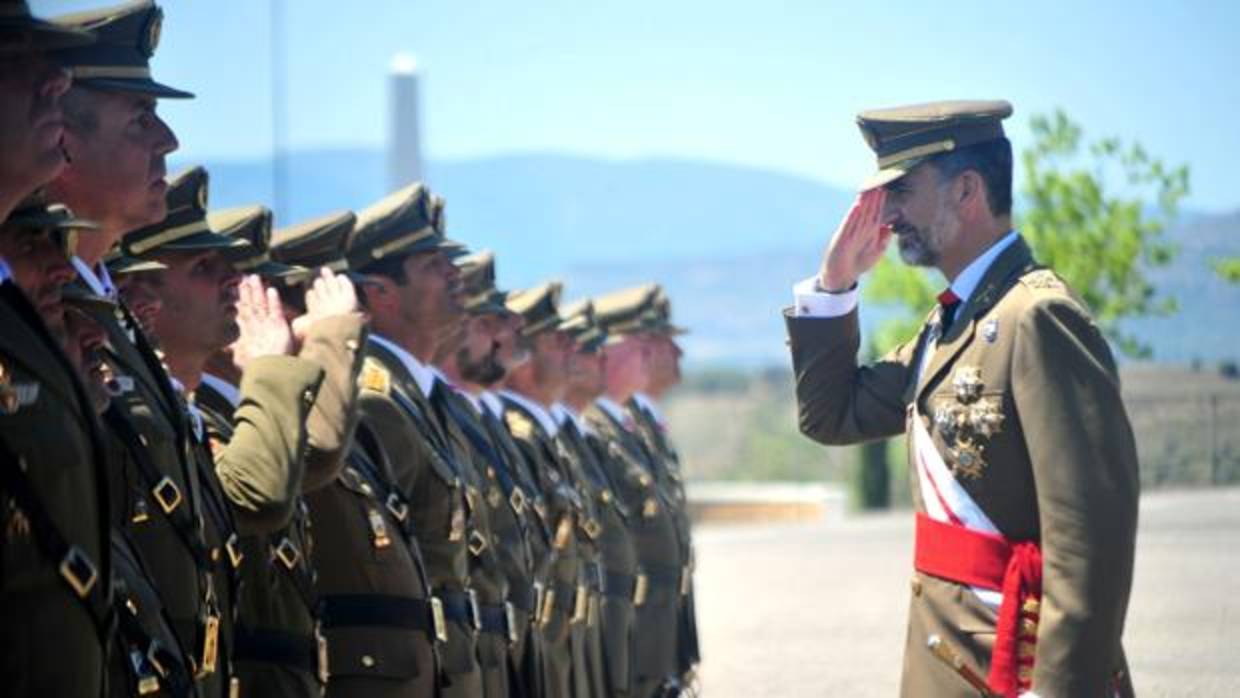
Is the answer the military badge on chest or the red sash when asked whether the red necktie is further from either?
the red sash

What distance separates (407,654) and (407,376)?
3.44ft

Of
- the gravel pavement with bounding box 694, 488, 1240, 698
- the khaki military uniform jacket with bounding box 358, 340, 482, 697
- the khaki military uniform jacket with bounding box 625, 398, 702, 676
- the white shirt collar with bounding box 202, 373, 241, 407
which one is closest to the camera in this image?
the white shirt collar with bounding box 202, 373, 241, 407

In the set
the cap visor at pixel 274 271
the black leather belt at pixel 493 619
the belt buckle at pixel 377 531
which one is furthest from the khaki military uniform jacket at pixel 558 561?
the cap visor at pixel 274 271

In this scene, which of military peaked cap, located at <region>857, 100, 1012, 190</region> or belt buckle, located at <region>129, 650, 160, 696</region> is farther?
military peaked cap, located at <region>857, 100, 1012, 190</region>

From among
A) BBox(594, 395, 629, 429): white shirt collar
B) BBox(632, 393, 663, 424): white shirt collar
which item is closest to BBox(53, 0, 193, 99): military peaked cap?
BBox(594, 395, 629, 429): white shirt collar

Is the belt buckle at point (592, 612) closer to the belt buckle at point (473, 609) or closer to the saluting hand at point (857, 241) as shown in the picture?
the belt buckle at point (473, 609)

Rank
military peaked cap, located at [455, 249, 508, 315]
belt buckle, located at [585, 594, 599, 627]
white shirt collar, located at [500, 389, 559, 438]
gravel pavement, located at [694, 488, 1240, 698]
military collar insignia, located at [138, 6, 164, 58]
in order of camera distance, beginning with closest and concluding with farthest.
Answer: military collar insignia, located at [138, 6, 164, 58], gravel pavement, located at [694, 488, 1240, 698], military peaked cap, located at [455, 249, 508, 315], belt buckle, located at [585, 594, 599, 627], white shirt collar, located at [500, 389, 559, 438]

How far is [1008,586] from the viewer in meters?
4.90

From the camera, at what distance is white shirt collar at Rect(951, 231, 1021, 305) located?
525 cm

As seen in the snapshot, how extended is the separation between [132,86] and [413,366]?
2273mm

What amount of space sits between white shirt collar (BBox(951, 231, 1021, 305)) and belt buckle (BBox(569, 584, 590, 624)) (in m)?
3.77

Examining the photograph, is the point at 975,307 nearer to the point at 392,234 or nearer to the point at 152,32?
the point at 152,32

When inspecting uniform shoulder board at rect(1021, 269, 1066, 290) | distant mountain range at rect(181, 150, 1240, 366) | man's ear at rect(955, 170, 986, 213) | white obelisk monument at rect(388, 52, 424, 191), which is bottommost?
distant mountain range at rect(181, 150, 1240, 366)

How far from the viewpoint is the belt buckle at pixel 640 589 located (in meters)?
10.5
